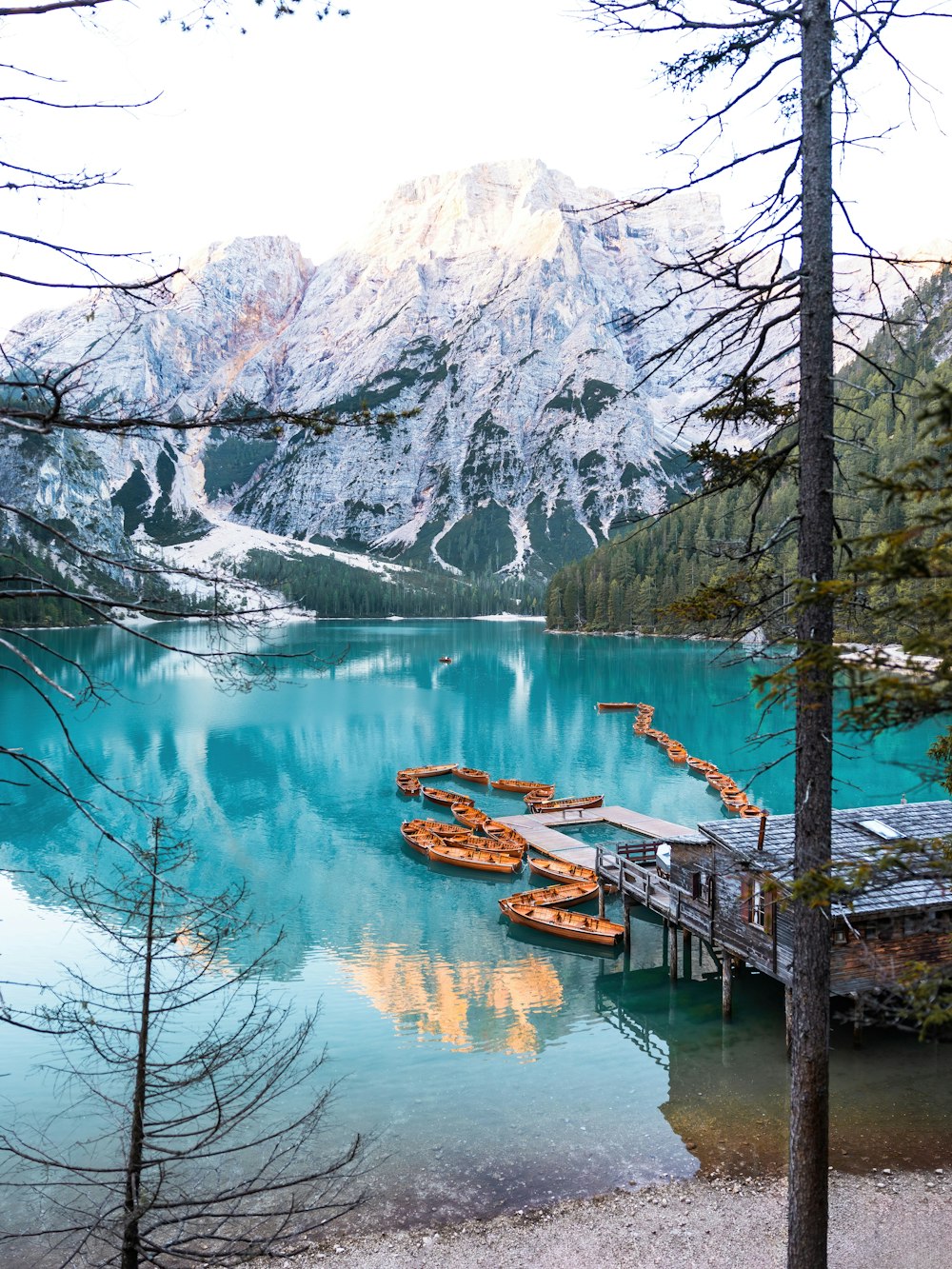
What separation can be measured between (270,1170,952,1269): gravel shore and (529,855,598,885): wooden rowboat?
16.9 m

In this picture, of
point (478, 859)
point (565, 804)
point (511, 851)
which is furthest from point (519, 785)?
point (478, 859)

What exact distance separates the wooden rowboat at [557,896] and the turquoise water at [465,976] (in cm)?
127

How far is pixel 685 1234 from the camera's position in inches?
524

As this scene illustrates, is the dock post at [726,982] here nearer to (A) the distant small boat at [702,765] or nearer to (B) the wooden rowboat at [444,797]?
(B) the wooden rowboat at [444,797]

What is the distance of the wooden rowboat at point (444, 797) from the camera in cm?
4572

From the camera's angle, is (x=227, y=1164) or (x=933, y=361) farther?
(x=933, y=361)

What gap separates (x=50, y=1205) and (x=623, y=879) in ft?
59.1

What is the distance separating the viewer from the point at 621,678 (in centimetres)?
9925

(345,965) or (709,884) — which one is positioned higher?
(709,884)

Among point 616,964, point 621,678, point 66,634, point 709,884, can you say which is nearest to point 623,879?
point 616,964

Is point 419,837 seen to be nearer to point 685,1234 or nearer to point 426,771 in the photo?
point 426,771

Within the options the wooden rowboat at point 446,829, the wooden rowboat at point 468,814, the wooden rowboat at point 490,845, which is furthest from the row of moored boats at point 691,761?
the wooden rowboat at point 446,829

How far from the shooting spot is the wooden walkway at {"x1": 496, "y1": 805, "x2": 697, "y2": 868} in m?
36.5

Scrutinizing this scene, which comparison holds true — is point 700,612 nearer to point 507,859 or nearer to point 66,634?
point 507,859
